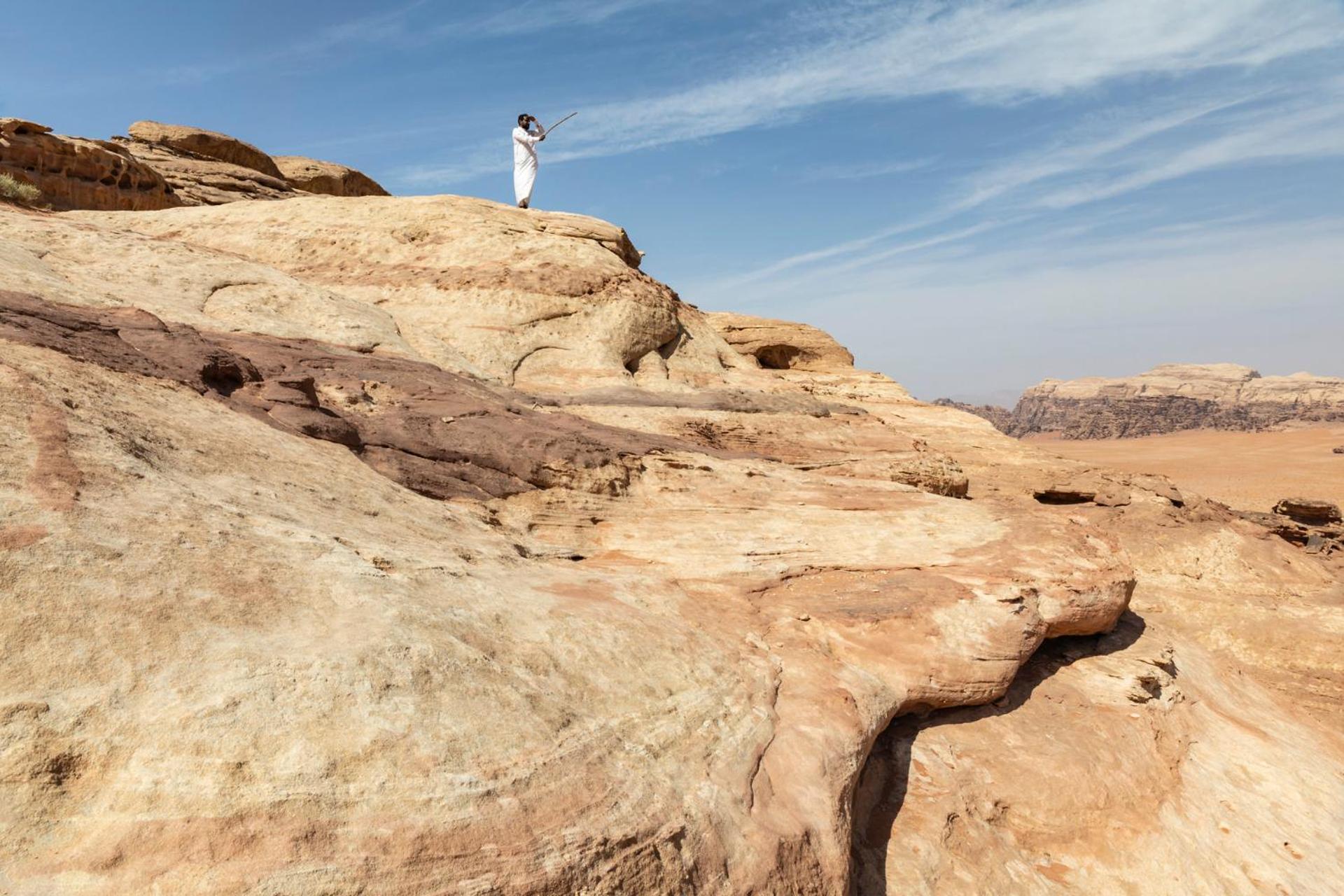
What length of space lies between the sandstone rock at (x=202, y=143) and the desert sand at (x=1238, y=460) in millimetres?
26568

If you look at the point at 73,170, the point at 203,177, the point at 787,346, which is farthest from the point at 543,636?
the point at 203,177

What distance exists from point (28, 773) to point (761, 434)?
8362mm

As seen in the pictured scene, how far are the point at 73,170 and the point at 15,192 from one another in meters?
5.46

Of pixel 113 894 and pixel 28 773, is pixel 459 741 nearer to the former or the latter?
pixel 113 894

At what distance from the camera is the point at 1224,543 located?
11516 millimetres

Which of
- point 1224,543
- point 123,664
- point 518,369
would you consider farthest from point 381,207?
point 1224,543

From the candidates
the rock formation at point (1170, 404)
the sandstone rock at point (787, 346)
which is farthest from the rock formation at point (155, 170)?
the rock formation at point (1170, 404)

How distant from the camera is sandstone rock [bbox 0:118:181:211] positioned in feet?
50.3

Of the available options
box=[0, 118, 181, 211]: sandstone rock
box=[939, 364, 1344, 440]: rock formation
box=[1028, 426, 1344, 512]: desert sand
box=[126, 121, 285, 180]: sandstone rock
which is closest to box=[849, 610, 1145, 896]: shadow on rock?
box=[0, 118, 181, 211]: sandstone rock

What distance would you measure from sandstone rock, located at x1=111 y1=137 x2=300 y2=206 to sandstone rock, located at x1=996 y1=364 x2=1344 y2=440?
6720 centimetres

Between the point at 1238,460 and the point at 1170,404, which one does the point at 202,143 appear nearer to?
the point at 1238,460

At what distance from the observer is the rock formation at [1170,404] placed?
7038 centimetres

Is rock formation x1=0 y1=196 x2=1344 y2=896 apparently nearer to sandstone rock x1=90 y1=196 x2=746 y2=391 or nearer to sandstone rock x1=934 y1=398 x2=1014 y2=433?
sandstone rock x1=90 y1=196 x2=746 y2=391

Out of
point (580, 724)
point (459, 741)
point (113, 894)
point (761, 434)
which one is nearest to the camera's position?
point (113, 894)
